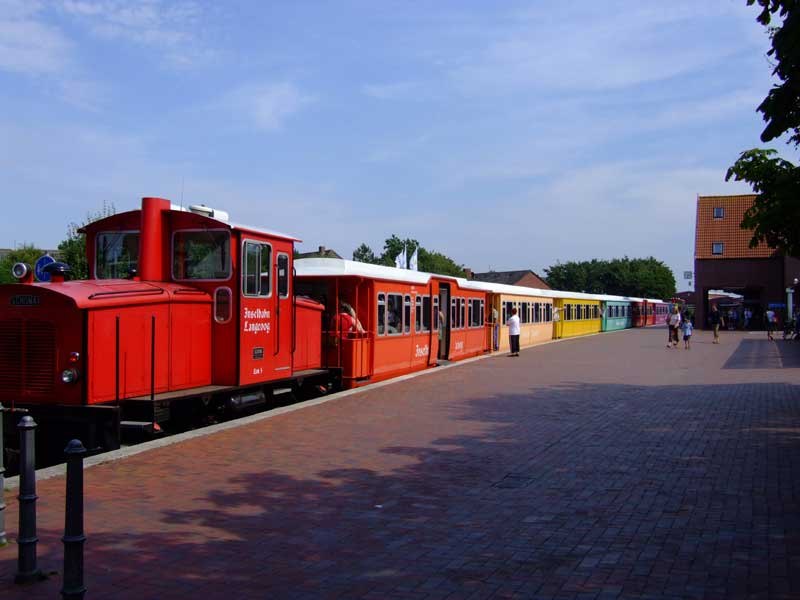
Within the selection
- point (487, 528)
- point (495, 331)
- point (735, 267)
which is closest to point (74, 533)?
point (487, 528)

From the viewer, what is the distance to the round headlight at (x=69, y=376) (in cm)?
786

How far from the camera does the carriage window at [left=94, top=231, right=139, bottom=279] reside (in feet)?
32.0

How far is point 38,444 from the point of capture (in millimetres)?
7996

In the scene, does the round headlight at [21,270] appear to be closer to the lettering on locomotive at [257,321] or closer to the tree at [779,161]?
the lettering on locomotive at [257,321]

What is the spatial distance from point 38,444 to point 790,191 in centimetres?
845

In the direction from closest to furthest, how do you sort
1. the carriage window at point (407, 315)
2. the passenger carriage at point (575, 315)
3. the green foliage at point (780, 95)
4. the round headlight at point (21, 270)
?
the green foliage at point (780, 95), the round headlight at point (21, 270), the carriage window at point (407, 315), the passenger carriage at point (575, 315)

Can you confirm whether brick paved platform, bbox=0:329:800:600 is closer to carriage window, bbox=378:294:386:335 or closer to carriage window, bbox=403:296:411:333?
carriage window, bbox=378:294:386:335

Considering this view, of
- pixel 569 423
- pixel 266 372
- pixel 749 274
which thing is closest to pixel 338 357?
pixel 266 372

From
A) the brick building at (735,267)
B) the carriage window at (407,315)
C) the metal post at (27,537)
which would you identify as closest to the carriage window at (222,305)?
the metal post at (27,537)

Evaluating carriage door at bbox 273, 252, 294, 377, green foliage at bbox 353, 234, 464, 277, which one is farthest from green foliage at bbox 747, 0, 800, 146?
green foliage at bbox 353, 234, 464, 277

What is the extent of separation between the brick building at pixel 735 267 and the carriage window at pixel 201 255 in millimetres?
48262

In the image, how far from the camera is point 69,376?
25.8 ft

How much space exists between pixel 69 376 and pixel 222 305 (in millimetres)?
2398

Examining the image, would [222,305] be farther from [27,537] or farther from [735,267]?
[735,267]
